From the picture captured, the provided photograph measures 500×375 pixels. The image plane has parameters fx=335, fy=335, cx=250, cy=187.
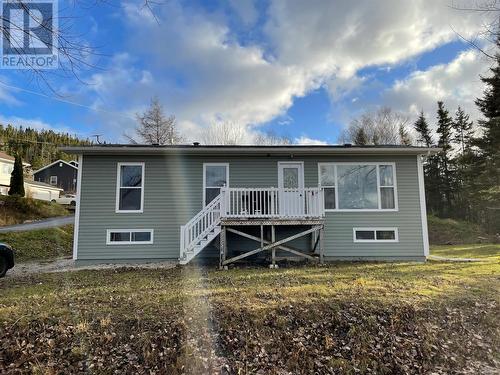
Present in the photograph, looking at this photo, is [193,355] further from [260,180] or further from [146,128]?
[146,128]

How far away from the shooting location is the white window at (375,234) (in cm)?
1132

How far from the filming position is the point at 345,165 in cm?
1170

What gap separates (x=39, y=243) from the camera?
16.1 meters

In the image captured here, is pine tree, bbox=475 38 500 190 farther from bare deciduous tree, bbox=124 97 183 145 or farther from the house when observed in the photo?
bare deciduous tree, bbox=124 97 183 145

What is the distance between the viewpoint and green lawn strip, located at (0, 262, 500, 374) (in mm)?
4723

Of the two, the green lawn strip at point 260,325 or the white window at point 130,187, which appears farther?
the white window at point 130,187

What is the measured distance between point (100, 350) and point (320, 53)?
45.3ft

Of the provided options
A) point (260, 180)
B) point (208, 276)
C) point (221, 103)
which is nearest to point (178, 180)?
point (260, 180)

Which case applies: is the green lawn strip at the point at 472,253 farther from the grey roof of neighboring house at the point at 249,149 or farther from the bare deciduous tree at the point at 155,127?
the bare deciduous tree at the point at 155,127

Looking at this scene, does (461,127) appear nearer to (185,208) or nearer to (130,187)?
(185,208)

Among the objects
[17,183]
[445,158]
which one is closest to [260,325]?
[445,158]

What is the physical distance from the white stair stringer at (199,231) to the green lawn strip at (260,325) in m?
2.39

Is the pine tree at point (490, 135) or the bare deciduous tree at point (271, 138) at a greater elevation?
the bare deciduous tree at point (271, 138)

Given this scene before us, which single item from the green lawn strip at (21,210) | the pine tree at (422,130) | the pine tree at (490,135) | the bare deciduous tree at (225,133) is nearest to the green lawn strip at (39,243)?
the green lawn strip at (21,210)
